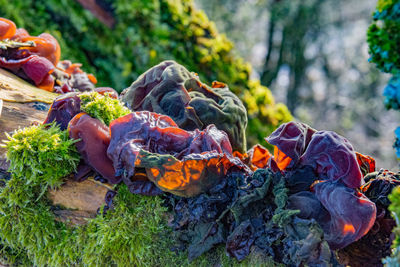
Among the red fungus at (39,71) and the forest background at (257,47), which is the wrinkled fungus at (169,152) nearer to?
the red fungus at (39,71)

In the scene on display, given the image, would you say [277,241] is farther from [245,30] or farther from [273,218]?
[245,30]

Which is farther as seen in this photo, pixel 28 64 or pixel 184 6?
pixel 184 6

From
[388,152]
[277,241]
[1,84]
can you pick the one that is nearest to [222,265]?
[277,241]

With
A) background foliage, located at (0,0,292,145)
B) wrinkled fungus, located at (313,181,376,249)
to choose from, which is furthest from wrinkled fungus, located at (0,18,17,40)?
wrinkled fungus, located at (313,181,376,249)

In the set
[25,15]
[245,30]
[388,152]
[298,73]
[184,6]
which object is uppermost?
[184,6]

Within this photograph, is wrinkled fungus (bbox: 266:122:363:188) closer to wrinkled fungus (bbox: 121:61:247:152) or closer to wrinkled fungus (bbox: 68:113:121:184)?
wrinkled fungus (bbox: 121:61:247:152)

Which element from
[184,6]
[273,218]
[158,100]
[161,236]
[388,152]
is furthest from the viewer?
[388,152]

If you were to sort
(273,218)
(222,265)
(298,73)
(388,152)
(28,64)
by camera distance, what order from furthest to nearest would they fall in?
1. (298,73)
2. (388,152)
3. (28,64)
4. (222,265)
5. (273,218)
